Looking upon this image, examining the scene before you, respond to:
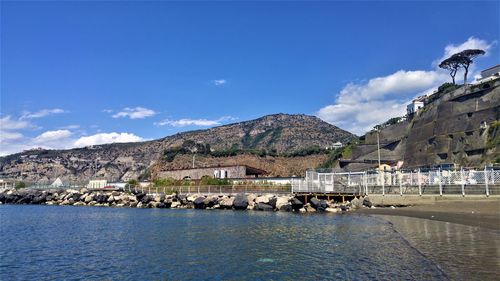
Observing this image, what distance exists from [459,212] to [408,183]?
988 centimetres

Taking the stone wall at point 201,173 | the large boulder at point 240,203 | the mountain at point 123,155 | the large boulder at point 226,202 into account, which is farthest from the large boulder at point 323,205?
the mountain at point 123,155

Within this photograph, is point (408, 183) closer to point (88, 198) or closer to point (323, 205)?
point (323, 205)

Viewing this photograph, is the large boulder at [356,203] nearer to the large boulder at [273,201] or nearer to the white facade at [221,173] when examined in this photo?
the large boulder at [273,201]

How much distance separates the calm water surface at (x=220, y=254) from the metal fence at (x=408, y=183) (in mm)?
12224

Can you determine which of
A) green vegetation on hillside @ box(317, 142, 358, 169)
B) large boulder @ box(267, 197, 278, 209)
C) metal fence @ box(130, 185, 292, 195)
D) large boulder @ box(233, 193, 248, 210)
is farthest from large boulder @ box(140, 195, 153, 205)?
green vegetation on hillside @ box(317, 142, 358, 169)

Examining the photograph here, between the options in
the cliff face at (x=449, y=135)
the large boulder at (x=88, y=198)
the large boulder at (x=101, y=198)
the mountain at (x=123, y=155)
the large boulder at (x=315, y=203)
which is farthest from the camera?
the mountain at (x=123, y=155)

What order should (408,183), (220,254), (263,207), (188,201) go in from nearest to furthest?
(220,254), (408,183), (263,207), (188,201)

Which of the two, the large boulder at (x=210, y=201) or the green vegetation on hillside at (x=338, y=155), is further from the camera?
the green vegetation on hillside at (x=338, y=155)

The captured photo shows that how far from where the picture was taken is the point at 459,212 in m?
30.3

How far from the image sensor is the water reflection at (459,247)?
1180cm

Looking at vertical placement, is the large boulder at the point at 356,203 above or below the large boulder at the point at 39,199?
above

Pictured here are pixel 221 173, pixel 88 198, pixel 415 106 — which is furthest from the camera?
pixel 415 106

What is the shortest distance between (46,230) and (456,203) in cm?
3270

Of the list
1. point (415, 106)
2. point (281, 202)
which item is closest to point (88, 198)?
point (281, 202)
